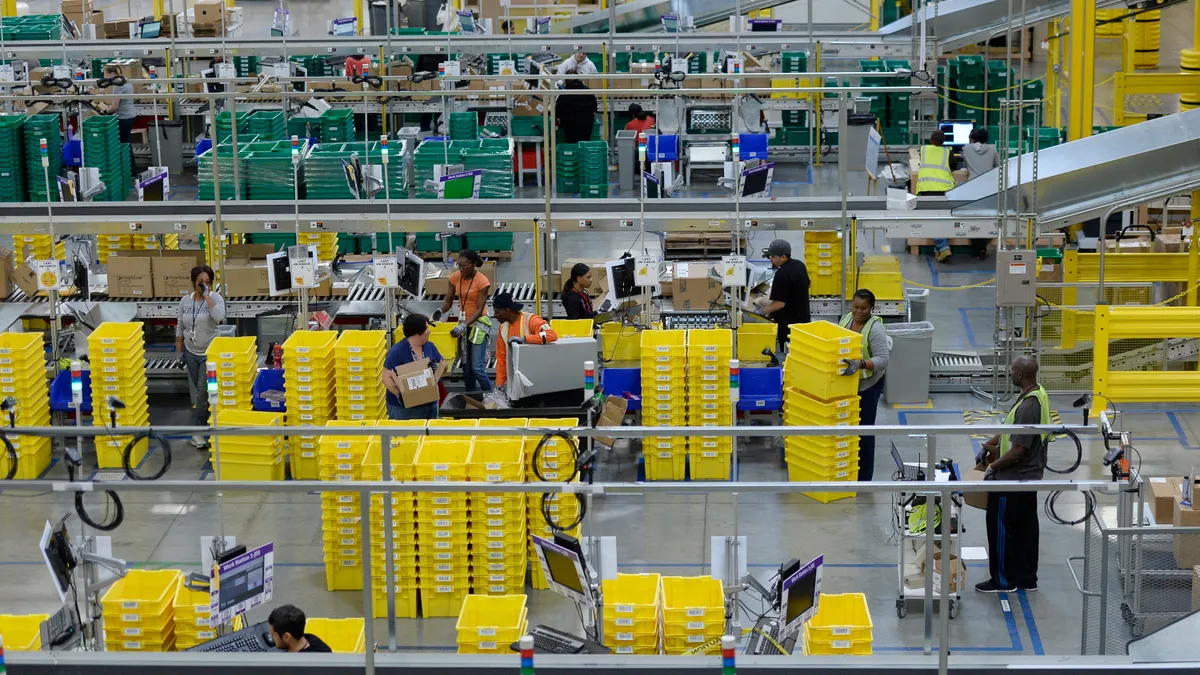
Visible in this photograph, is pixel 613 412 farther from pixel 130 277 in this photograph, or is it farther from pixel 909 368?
pixel 130 277

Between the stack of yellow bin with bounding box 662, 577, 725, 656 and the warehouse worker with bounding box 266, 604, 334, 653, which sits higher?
the warehouse worker with bounding box 266, 604, 334, 653

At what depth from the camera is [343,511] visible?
35.1ft

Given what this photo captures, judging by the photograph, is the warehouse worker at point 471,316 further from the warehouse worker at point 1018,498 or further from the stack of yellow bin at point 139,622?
the stack of yellow bin at point 139,622

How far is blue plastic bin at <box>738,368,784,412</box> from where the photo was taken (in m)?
13.1

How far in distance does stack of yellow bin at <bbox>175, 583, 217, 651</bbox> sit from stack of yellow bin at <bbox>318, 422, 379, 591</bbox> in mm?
1717

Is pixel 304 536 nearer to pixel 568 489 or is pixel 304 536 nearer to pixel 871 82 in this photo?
pixel 568 489

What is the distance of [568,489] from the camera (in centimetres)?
684

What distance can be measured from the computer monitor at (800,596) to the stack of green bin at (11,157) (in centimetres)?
1305

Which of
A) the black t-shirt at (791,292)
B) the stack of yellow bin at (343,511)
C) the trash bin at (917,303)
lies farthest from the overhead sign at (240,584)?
the trash bin at (917,303)

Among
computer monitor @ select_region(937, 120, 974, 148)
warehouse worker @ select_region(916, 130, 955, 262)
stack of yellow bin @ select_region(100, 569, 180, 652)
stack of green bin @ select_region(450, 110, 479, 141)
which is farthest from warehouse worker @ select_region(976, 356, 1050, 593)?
stack of green bin @ select_region(450, 110, 479, 141)

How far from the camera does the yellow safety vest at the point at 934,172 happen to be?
55.3ft

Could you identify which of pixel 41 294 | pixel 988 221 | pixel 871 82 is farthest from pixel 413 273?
pixel 871 82

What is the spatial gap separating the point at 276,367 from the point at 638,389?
302 cm

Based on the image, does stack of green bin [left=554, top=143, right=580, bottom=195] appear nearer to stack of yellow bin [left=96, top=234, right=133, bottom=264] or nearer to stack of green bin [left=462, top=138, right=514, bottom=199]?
stack of green bin [left=462, top=138, right=514, bottom=199]
